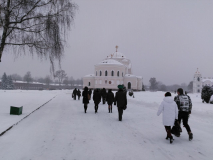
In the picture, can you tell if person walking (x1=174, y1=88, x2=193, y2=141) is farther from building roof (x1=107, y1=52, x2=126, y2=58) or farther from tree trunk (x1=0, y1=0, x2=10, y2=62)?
building roof (x1=107, y1=52, x2=126, y2=58)

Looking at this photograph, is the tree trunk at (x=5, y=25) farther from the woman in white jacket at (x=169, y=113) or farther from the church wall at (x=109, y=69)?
the church wall at (x=109, y=69)

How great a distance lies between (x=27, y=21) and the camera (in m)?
12.5

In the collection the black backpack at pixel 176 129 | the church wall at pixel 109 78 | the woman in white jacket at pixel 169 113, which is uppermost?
the church wall at pixel 109 78

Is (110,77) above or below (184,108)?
above

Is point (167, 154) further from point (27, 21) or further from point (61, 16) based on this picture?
point (27, 21)

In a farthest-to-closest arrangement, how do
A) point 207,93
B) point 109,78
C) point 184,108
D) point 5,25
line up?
point 109,78
point 207,93
point 5,25
point 184,108

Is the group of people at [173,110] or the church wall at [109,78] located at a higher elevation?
the church wall at [109,78]

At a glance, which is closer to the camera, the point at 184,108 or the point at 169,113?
the point at 169,113

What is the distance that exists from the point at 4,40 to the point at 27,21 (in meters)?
1.97

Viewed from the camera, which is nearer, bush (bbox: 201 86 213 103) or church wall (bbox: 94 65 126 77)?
bush (bbox: 201 86 213 103)

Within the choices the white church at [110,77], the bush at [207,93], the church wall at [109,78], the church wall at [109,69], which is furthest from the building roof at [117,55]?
the bush at [207,93]

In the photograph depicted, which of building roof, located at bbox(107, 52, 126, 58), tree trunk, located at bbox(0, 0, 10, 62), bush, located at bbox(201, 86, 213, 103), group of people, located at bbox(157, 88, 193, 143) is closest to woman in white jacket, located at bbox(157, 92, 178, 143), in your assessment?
group of people, located at bbox(157, 88, 193, 143)

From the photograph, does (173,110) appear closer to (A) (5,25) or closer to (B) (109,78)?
(A) (5,25)

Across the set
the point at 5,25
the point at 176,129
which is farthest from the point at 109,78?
the point at 176,129
